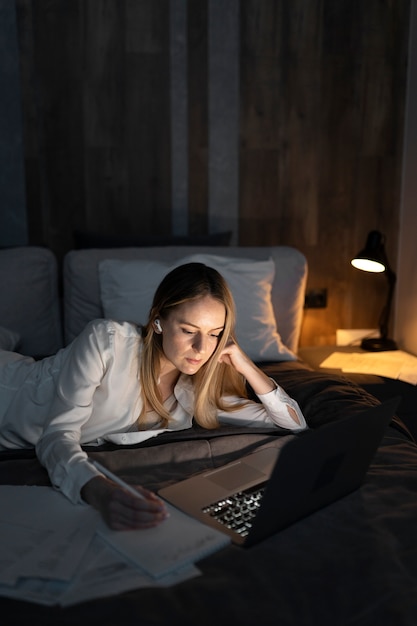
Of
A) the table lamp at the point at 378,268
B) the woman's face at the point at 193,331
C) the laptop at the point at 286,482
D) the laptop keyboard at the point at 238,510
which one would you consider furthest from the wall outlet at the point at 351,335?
the laptop keyboard at the point at 238,510

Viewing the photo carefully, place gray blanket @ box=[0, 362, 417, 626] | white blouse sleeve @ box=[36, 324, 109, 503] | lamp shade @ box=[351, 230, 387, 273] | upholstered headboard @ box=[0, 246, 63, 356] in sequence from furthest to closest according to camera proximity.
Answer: lamp shade @ box=[351, 230, 387, 273]
upholstered headboard @ box=[0, 246, 63, 356]
white blouse sleeve @ box=[36, 324, 109, 503]
gray blanket @ box=[0, 362, 417, 626]

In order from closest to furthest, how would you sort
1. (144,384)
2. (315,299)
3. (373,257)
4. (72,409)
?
(72,409) → (144,384) → (373,257) → (315,299)

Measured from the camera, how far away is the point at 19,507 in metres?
1.33

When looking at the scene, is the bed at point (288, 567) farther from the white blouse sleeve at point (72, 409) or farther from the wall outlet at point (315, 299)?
the wall outlet at point (315, 299)

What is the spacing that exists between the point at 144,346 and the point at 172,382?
0.58 feet

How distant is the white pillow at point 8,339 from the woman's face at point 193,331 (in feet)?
2.83

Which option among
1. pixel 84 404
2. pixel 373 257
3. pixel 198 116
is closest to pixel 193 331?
pixel 84 404

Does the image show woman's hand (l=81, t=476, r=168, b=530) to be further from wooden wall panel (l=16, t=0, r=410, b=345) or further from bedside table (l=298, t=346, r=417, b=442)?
wooden wall panel (l=16, t=0, r=410, b=345)

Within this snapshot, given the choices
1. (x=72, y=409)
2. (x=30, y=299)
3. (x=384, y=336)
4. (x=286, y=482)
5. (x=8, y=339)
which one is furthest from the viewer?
(x=384, y=336)

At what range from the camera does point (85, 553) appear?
1151 millimetres

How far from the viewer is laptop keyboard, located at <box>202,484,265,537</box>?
129 cm

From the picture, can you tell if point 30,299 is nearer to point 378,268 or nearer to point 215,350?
point 215,350

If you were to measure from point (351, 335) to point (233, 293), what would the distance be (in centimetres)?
85

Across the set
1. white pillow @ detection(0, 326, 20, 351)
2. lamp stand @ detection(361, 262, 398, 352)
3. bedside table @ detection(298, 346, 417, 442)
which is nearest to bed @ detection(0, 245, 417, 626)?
bedside table @ detection(298, 346, 417, 442)
